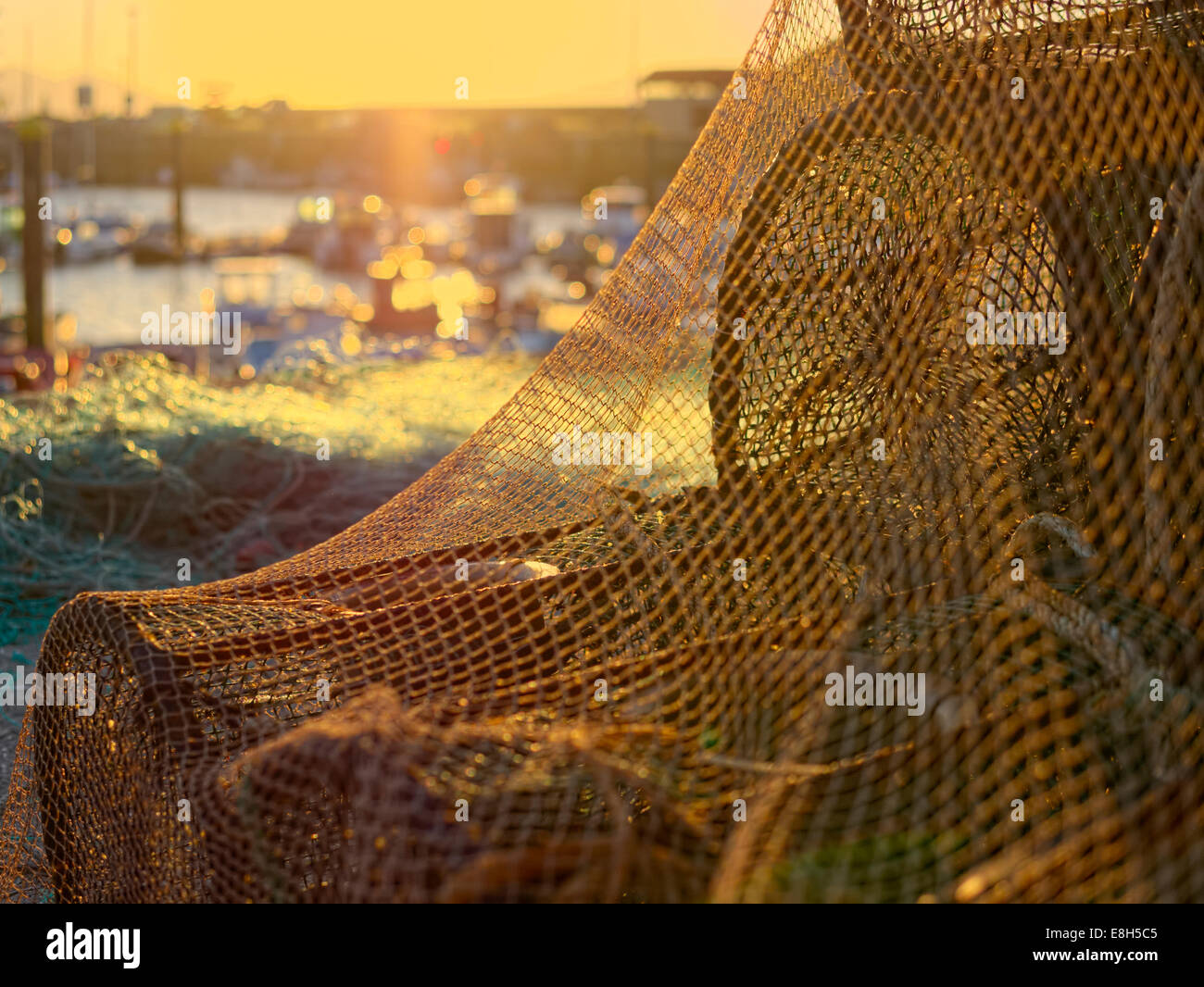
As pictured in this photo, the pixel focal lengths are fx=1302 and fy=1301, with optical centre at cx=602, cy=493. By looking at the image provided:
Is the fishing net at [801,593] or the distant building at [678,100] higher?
the distant building at [678,100]

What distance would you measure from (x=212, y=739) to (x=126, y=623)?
1.27ft

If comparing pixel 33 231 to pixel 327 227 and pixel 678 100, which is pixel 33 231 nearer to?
pixel 327 227

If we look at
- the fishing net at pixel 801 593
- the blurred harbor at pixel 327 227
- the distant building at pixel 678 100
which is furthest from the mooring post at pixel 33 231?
the distant building at pixel 678 100

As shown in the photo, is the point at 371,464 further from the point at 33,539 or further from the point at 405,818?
the point at 405,818

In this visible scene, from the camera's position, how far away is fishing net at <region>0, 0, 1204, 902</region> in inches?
91.3

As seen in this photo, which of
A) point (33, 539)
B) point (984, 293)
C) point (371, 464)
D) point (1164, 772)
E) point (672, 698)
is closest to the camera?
point (1164, 772)

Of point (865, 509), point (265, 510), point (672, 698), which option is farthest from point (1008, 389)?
point (265, 510)

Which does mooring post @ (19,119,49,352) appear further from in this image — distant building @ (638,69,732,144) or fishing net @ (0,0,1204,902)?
distant building @ (638,69,732,144)

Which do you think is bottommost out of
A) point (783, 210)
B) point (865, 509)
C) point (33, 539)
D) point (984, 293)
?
point (33, 539)

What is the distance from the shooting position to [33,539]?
19.7 ft

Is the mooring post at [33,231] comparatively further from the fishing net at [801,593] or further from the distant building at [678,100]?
the distant building at [678,100]

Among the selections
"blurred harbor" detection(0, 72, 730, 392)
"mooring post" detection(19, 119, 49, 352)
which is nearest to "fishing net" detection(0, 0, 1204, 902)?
"blurred harbor" detection(0, 72, 730, 392)

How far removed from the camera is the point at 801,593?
3.12 meters

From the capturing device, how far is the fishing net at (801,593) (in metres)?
2.32
